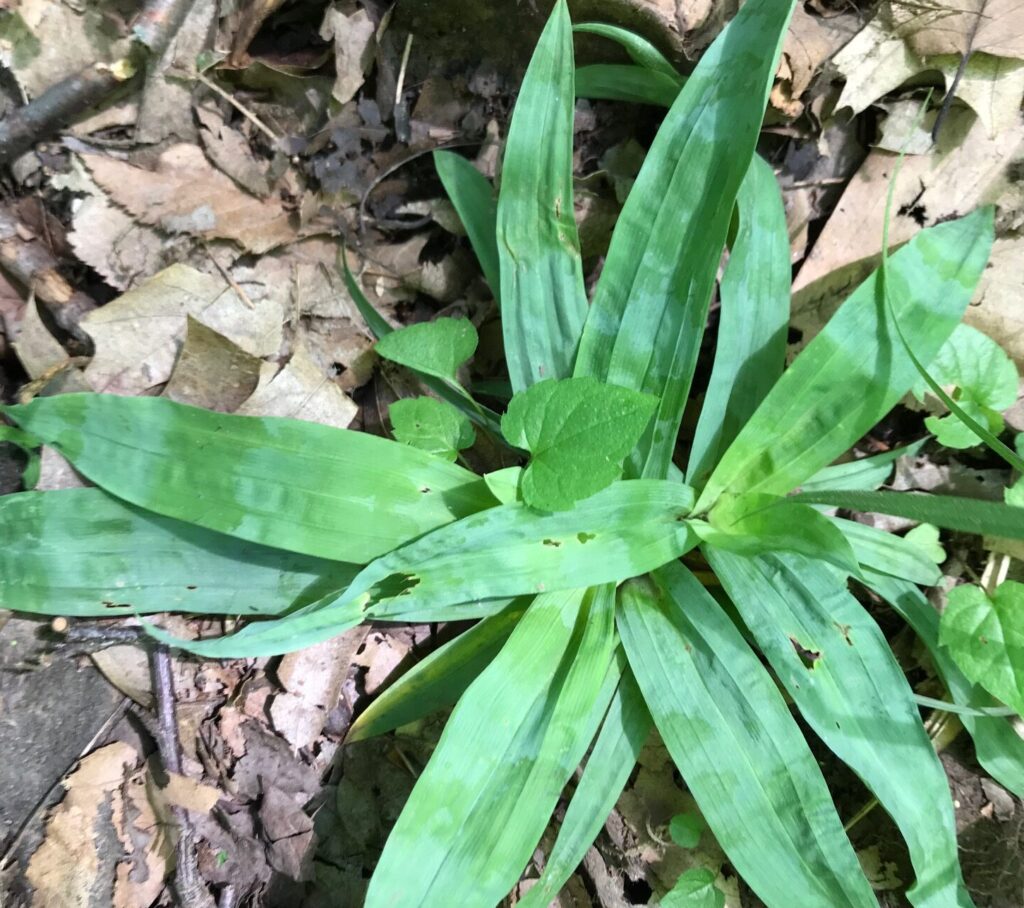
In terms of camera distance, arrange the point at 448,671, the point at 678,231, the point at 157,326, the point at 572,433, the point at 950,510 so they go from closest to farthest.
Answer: the point at 950,510, the point at 572,433, the point at 678,231, the point at 448,671, the point at 157,326

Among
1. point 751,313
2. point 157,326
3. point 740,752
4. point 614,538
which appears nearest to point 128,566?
point 157,326

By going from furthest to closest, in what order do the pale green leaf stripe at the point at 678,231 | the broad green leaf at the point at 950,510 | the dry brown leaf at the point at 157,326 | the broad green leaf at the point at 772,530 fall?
1. the dry brown leaf at the point at 157,326
2. the pale green leaf stripe at the point at 678,231
3. the broad green leaf at the point at 772,530
4. the broad green leaf at the point at 950,510

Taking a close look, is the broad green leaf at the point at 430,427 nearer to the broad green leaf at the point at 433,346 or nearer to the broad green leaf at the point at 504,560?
the broad green leaf at the point at 433,346

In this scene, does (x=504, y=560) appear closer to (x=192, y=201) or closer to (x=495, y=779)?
(x=495, y=779)

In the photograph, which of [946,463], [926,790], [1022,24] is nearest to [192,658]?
[926,790]

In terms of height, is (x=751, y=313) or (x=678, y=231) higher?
(x=678, y=231)

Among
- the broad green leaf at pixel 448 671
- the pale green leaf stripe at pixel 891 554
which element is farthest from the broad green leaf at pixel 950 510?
the broad green leaf at pixel 448 671

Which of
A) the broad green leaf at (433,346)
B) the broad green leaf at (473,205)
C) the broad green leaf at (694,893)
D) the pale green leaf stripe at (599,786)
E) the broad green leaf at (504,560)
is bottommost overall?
the broad green leaf at (694,893)

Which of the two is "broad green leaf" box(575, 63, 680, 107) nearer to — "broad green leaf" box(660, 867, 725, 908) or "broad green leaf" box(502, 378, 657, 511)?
"broad green leaf" box(502, 378, 657, 511)
